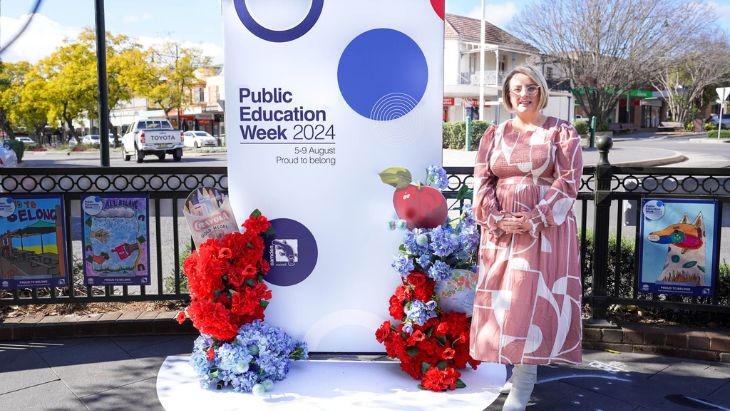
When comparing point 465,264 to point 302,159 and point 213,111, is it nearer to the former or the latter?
point 302,159

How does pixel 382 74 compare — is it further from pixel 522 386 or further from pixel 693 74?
pixel 693 74

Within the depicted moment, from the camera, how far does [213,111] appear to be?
6738cm

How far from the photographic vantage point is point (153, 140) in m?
27.1

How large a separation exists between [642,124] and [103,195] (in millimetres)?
73032

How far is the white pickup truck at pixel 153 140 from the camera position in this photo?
2695 centimetres

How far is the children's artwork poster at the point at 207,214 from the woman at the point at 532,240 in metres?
1.61

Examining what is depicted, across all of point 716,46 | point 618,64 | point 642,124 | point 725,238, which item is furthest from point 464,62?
point 725,238

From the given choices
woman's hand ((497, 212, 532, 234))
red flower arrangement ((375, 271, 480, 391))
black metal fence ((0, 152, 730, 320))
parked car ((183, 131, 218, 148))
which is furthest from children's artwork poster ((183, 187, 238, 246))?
parked car ((183, 131, 218, 148))

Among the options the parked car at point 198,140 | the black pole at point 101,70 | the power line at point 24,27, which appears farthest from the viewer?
the parked car at point 198,140

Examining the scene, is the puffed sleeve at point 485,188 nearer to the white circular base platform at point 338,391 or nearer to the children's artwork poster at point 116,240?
the white circular base platform at point 338,391

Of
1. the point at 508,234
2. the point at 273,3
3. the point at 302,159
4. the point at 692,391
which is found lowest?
the point at 692,391

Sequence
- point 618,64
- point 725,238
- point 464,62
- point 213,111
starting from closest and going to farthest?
point 725,238, point 618,64, point 464,62, point 213,111

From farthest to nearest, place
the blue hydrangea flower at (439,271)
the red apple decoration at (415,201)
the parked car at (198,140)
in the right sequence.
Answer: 1. the parked car at (198,140)
2. the red apple decoration at (415,201)
3. the blue hydrangea flower at (439,271)

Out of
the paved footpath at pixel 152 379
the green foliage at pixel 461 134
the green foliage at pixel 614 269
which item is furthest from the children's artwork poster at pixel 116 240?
the green foliage at pixel 461 134
